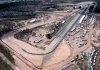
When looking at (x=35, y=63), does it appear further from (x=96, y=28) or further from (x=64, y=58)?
(x=96, y=28)

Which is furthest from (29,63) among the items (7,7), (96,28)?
(7,7)

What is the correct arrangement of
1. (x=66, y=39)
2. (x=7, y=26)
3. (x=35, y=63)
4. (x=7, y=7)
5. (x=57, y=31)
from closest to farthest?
1. (x=35, y=63)
2. (x=66, y=39)
3. (x=57, y=31)
4. (x=7, y=26)
5. (x=7, y=7)

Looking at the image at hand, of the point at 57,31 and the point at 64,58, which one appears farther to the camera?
the point at 57,31

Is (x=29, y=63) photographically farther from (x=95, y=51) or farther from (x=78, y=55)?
(x=95, y=51)

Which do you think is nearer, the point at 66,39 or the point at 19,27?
the point at 66,39

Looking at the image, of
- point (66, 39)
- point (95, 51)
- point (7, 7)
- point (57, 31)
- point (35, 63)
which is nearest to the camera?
point (35, 63)

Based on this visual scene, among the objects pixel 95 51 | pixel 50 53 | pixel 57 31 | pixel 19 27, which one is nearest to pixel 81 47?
pixel 95 51

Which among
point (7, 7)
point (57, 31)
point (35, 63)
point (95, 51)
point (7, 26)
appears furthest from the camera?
point (7, 7)

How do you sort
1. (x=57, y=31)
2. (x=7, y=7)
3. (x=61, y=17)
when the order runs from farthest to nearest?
(x=7, y=7), (x=61, y=17), (x=57, y=31)
